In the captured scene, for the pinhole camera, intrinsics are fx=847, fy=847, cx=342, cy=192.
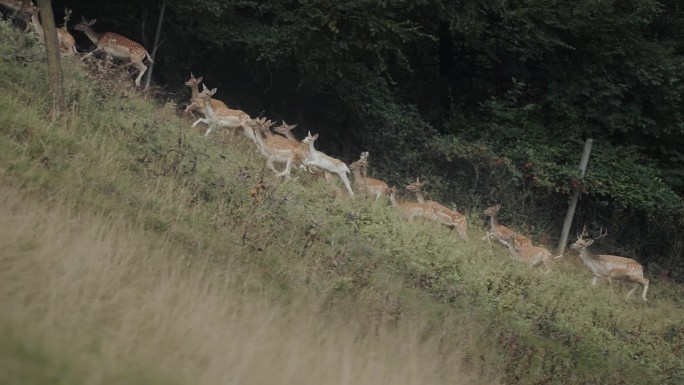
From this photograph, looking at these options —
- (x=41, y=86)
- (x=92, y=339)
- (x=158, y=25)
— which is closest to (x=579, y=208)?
(x=158, y=25)

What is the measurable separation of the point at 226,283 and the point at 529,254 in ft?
32.7

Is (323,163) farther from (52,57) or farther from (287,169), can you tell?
(52,57)

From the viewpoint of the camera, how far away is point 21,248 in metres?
6.12

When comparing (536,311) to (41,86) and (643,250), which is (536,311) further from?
(643,250)

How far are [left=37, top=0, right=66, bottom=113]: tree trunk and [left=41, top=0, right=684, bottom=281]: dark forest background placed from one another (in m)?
6.61

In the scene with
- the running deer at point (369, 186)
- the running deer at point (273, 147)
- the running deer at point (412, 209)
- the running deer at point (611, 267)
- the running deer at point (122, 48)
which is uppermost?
the running deer at point (122, 48)

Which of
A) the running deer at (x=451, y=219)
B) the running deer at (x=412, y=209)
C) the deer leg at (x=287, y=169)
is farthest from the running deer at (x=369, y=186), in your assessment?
the deer leg at (x=287, y=169)

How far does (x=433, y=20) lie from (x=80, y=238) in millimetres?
14509

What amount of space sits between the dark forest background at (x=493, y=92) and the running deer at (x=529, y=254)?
1926 millimetres

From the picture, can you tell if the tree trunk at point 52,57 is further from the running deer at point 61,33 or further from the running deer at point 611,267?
the running deer at point 611,267

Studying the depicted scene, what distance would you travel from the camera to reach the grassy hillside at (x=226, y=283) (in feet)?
17.8

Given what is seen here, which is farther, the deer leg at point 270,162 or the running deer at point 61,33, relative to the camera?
the running deer at point 61,33

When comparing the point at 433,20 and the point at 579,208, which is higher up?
the point at 433,20

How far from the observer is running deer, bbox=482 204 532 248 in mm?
16547
